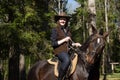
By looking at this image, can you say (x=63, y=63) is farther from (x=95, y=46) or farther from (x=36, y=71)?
(x=36, y=71)

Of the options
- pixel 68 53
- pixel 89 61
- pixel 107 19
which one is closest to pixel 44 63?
pixel 68 53

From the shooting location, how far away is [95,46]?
9.27 meters

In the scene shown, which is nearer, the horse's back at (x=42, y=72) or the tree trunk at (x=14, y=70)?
the horse's back at (x=42, y=72)

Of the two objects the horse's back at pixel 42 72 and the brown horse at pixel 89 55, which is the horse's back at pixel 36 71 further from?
the brown horse at pixel 89 55

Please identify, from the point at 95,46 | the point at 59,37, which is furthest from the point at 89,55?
the point at 59,37

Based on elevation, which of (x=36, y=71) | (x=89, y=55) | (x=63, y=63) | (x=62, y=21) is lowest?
(x=36, y=71)

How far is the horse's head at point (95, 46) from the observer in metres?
9.16

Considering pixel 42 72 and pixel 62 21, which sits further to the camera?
pixel 42 72

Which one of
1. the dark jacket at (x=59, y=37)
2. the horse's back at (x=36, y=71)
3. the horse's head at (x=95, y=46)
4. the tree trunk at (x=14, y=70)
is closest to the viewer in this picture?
the horse's head at (x=95, y=46)

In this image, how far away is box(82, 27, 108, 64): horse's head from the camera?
9.16 metres

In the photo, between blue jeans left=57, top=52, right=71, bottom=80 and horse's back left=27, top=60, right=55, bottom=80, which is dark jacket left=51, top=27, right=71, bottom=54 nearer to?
blue jeans left=57, top=52, right=71, bottom=80

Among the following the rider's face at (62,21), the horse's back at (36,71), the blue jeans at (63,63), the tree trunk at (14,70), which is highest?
the rider's face at (62,21)

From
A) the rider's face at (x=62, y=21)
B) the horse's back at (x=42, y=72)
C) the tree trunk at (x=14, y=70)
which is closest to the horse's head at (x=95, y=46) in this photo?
the rider's face at (x=62, y=21)

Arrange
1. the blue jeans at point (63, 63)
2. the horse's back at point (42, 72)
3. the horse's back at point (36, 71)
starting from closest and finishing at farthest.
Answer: the blue jeans at point (63, 63) < the horse's back at point (42, 72) < the horse's back at point (36, 71)
